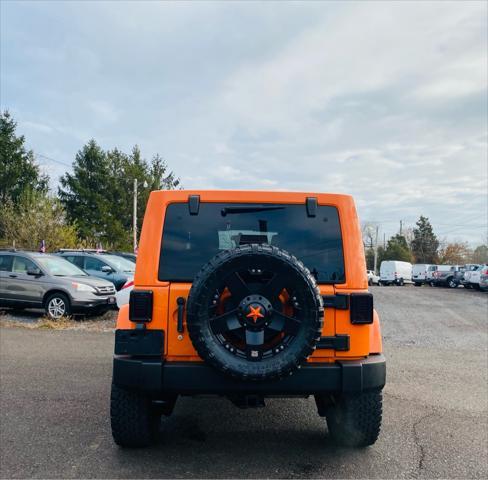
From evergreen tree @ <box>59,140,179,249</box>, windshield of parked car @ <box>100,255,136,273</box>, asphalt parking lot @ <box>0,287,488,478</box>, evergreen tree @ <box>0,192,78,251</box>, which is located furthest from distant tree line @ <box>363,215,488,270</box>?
asphalt parking lot @ <box>0,287,488,478</box>

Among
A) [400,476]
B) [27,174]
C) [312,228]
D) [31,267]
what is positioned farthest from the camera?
[27,174]

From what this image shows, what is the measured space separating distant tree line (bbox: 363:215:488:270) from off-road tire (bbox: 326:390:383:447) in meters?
76.6

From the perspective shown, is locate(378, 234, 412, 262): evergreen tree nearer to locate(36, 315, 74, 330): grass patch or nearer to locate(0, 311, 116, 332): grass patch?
locate(0, 311, 116, 332): grass patch

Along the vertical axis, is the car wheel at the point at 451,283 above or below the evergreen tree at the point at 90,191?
below

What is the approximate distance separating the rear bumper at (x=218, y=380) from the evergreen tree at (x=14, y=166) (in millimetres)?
37586

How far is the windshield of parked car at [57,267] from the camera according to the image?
1132 cm

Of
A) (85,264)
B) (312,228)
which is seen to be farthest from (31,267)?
(312,228)

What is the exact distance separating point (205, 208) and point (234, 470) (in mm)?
1905

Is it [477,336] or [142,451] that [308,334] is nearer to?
[142,451]

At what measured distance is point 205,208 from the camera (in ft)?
12.0

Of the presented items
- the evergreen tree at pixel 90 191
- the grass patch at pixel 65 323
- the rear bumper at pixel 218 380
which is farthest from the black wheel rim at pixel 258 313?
the evergreen tree at pixel 90 191

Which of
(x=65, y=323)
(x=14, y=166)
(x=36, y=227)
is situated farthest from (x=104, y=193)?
(x=65, y=323)

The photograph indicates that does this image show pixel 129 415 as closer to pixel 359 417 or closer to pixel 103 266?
pixel 359 417

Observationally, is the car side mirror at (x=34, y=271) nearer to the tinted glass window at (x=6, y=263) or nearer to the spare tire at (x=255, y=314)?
the tinted glass window at (x=6, y=263)
